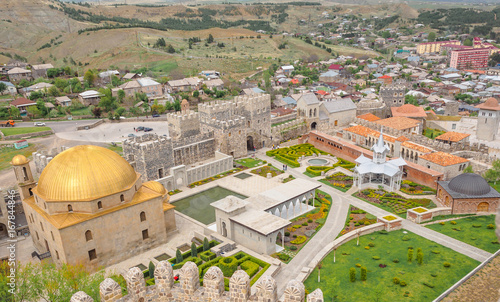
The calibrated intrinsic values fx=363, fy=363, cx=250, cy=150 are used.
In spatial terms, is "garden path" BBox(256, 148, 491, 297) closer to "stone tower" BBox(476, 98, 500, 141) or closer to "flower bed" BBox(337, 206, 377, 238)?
"flower bed" BBox(337, 206, 377, 238)

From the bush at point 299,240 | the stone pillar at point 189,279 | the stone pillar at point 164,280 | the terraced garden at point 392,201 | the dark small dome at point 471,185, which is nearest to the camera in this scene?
the stone pillar at point 189,279

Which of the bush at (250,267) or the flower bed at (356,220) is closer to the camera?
the bush at (250,267)

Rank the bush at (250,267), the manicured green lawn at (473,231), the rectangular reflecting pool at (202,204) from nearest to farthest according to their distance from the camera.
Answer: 1. the bush at (250,267)
2. the manicured green lawn at (473,231)
3. the rectangular reflecting pool at (202,204)

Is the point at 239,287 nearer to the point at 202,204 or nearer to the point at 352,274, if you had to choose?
the point at 352,274

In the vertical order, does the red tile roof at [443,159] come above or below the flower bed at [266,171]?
above

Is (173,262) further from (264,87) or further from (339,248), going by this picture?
(264,87)

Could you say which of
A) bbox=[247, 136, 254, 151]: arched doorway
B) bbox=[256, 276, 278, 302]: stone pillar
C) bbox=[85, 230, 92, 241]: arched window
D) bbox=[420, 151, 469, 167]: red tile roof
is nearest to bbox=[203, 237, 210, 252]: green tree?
bbox=[85, 230, 92, 241]: arched window

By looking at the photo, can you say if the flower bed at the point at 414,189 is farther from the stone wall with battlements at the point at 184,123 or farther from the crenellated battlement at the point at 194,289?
the crenellated battlement at the point at 194,289

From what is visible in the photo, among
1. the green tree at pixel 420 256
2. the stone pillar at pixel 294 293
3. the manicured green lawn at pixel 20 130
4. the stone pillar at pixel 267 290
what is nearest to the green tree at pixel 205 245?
the green tree at pixel 420 256

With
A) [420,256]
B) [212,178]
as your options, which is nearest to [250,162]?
[212,178]
